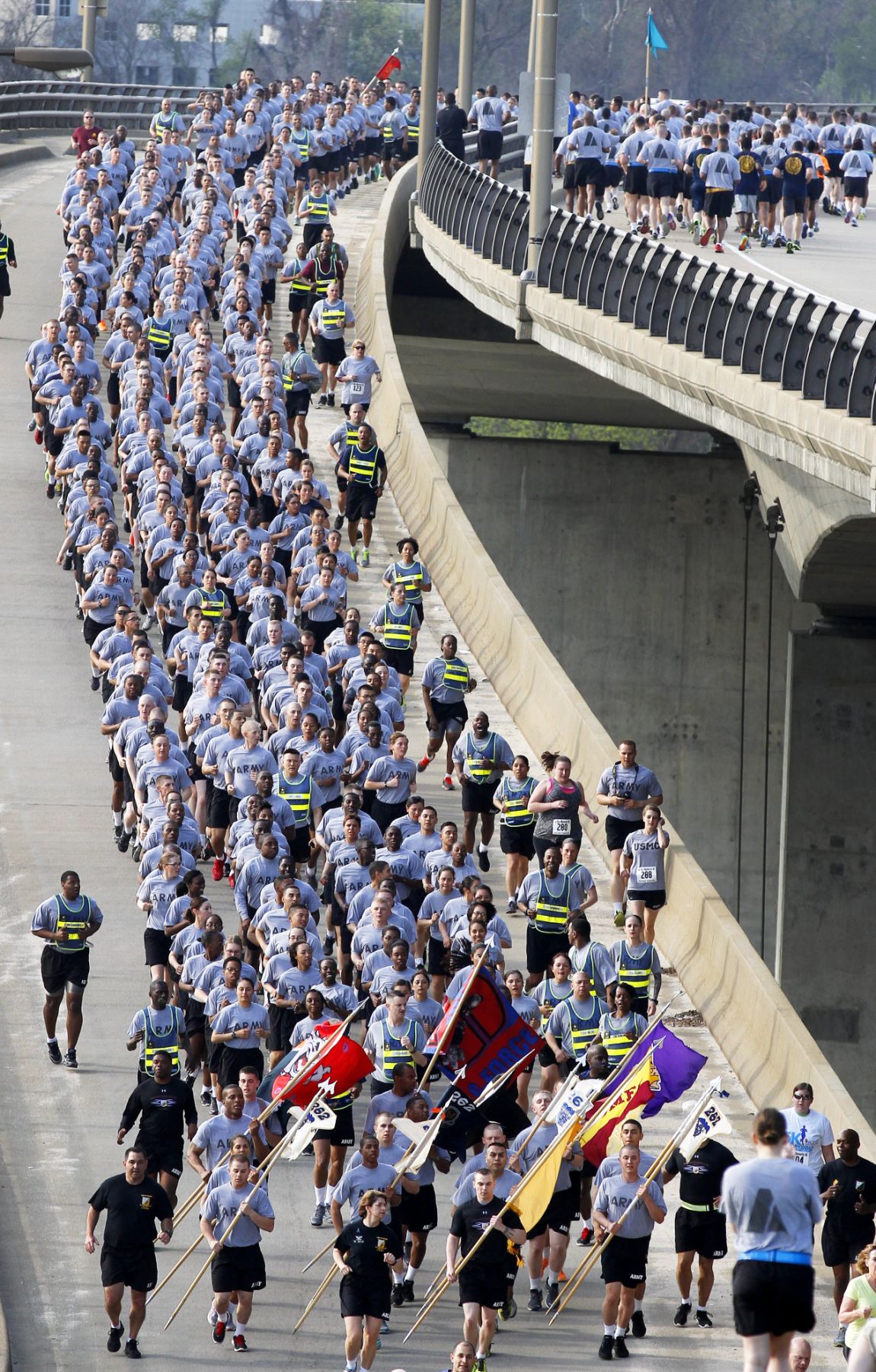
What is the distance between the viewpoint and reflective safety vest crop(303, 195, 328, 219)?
38.2 meters

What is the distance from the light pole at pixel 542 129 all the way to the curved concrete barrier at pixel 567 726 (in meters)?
2.57

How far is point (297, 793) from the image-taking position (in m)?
19.7

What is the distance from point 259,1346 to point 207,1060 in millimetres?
2759

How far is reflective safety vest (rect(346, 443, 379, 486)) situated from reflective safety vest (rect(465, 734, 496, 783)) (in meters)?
7.24

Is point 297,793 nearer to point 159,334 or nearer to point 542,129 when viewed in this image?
point 159,334

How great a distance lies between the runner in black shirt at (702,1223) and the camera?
14.9 metres

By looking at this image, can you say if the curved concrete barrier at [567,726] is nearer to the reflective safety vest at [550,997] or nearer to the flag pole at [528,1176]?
the reflective safety vest at [550,997]

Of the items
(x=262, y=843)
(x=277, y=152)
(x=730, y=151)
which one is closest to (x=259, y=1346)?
(x=262, y=843)

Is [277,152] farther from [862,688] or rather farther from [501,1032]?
[501,1032]

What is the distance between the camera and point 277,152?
4216cm

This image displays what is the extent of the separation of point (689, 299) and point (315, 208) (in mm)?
11102

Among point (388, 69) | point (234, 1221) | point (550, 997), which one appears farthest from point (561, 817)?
point (388, 69)

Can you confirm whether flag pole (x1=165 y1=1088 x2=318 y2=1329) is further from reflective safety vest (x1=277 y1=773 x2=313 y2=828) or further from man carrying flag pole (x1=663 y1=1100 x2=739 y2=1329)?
reflective safety vest (x1=277 y1=773 x2=313 y2=828)

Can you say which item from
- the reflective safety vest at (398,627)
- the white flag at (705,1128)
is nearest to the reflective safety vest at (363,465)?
→ the reflective safety vest at (398,627)
